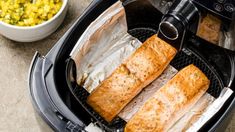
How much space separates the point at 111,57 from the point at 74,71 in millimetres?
115

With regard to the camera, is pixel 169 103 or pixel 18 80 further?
pixel 18 80

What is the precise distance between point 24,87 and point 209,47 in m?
0.58

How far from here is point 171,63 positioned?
3.84ft

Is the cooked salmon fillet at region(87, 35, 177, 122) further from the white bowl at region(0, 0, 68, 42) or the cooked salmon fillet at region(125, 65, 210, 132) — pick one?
the white bowl at region(0, 0, 68, 42)

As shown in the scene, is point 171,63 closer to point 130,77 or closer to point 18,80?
point 130,77

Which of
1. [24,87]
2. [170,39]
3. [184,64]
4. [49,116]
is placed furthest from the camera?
[24,87]

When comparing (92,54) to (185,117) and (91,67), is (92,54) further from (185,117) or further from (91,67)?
(185,117)

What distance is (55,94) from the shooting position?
3.21 ft

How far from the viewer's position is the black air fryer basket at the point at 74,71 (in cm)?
96

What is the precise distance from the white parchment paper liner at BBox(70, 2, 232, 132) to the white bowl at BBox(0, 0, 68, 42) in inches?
10.5

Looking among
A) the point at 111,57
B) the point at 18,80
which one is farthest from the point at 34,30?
the point at 111,57

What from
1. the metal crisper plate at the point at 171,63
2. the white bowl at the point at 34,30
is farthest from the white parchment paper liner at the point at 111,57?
the white bowl at the point at 34,30

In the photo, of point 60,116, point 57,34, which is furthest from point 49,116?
point 57,34

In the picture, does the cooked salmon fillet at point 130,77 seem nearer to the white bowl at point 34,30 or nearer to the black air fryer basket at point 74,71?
the black air fryer basket at point 74,71
